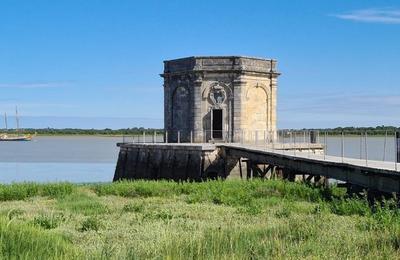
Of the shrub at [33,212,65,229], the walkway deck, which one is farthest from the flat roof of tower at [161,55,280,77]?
the shrub at [33,212,65,229]

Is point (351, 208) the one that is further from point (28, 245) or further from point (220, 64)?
point (220, 64)

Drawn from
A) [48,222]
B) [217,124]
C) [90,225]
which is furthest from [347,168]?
[217,124]

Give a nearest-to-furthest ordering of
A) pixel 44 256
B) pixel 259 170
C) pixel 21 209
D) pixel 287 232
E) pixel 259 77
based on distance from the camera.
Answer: pixel 44 256 → pixel 287 232 → pixel 21 209 → pixel 259 170 → pixel 259 77

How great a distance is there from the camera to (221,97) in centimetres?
3762

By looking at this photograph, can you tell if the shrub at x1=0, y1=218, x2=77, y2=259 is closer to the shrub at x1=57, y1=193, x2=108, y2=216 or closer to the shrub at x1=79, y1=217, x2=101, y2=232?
the shrub at x1=79, y1=217, x2=101, y2=232

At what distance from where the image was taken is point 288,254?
26.3 ft

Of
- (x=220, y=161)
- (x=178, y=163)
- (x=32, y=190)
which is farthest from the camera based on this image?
(x=178, y=163)

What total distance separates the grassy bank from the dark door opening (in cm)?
1496

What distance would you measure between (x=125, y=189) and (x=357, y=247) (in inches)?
565

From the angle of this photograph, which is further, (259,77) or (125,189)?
(259,77)

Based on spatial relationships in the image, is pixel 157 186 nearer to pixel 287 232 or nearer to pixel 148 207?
pixel 148 207

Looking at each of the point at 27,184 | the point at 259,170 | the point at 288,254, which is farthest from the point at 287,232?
the point at 259,170

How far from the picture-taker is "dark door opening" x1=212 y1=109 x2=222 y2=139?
38.0 metres

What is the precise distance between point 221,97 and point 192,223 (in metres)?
24.1
